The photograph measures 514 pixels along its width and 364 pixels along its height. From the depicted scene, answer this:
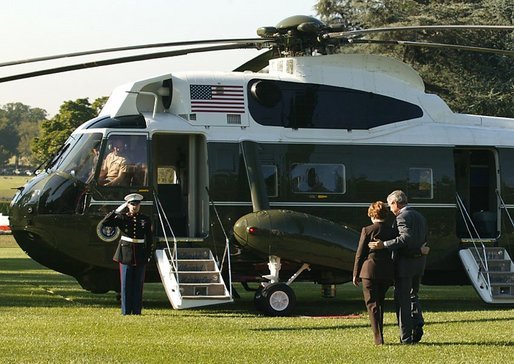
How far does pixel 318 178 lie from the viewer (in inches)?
690

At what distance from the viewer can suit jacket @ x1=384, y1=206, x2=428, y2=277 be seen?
39.4 ft

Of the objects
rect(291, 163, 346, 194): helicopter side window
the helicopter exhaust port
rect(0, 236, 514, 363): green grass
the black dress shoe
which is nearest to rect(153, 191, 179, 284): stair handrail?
rect(0, 236, 514, 363): green grass

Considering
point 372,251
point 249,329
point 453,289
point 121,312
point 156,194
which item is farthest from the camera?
point 453,289

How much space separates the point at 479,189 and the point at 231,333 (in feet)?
23.9

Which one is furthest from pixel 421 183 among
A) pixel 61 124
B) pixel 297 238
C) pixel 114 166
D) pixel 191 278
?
pixel 61 124

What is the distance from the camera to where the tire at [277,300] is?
16141 mm

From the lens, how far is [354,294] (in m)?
20.8

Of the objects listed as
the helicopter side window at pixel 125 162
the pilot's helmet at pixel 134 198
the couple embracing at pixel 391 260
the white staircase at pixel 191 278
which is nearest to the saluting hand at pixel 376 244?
the couple embracing at pixel 391 260

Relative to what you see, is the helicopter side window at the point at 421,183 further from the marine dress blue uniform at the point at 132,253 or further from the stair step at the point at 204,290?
the marine dress blue uniform at the point at 132,253

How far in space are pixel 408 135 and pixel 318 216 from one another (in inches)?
82.8

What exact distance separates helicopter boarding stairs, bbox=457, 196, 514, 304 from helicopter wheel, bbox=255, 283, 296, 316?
3.27 meters

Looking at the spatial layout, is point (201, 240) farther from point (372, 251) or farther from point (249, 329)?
point (372, 251)

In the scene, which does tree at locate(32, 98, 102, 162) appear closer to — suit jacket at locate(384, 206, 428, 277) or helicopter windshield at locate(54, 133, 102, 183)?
helicopter windshield at locate(54, 133, 102, 183)

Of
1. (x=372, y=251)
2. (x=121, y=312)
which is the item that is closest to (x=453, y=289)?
(x=121, y=312)
